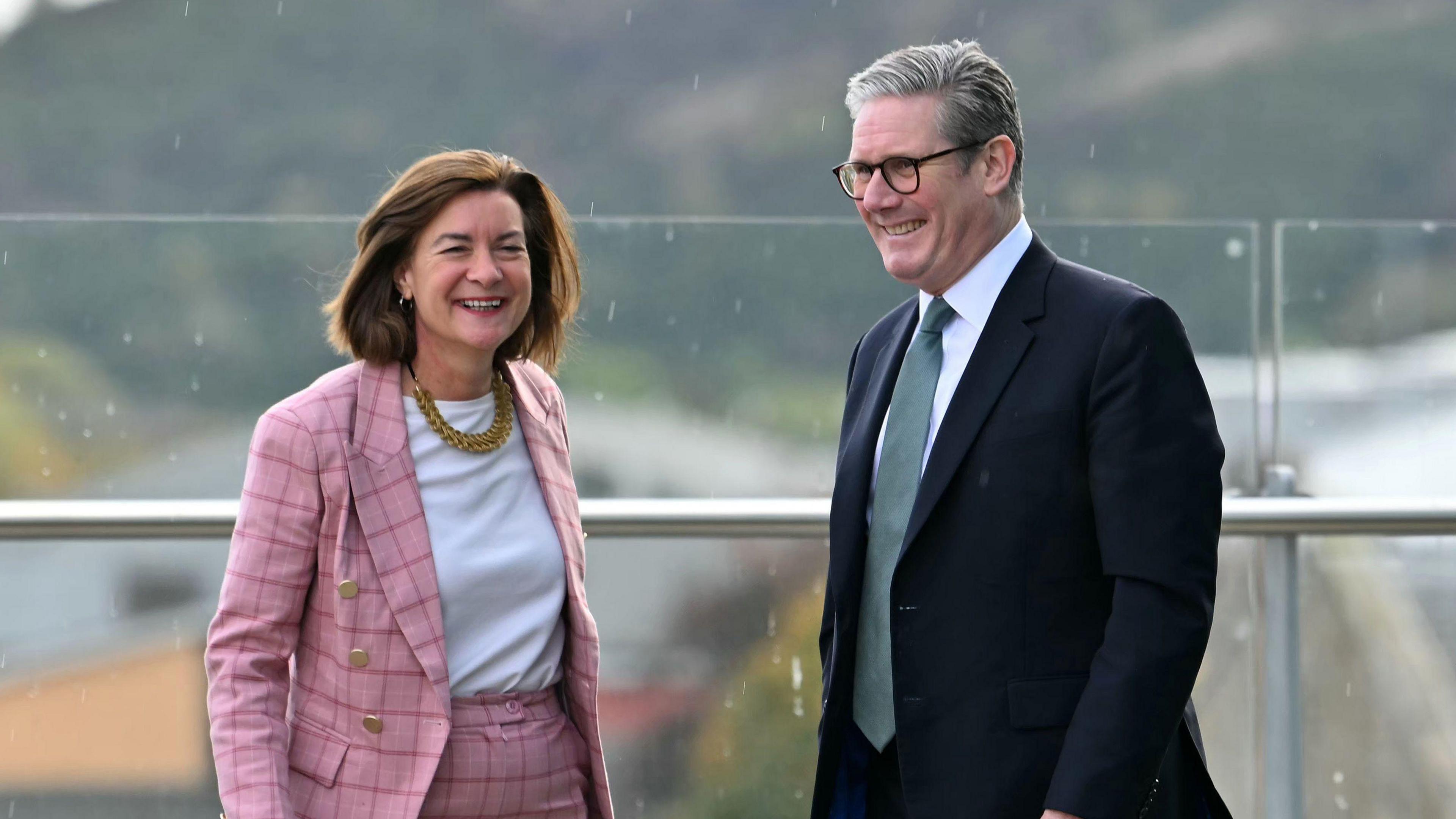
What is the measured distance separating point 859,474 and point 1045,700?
1.37ft

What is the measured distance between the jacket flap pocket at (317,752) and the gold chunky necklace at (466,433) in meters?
0.44

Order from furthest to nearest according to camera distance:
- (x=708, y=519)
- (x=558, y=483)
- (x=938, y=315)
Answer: (x=708, y=519), (x=558, y=483), (x=938, y=315)

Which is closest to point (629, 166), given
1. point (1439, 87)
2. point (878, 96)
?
point (1439, 87)

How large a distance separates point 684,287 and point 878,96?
1347 mm

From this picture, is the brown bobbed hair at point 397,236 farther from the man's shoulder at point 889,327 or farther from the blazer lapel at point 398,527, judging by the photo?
the man's shoulder at point 889,327

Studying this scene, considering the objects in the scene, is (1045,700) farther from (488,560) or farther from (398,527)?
(398,527)

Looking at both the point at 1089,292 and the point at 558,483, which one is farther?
the point at 558,483

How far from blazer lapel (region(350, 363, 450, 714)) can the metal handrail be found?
0.99 m

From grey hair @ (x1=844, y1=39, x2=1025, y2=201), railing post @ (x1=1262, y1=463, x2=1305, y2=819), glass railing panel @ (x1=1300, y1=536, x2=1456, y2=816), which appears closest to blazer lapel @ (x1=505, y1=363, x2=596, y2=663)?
grey hair @ (x1=844, y1=39, x2=1025, y2=201)

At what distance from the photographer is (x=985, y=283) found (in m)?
1.98

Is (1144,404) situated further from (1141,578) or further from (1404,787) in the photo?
(1404,787)

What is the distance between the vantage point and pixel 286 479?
1.93 meters

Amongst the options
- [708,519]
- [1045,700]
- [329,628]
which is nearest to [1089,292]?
[1045,700]

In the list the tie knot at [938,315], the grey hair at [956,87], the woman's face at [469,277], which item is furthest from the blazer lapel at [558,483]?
the grey hair at [956,87]
